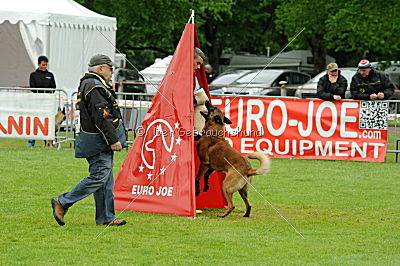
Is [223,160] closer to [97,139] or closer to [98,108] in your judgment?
[97,139]

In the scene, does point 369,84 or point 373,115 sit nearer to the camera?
point 373,115

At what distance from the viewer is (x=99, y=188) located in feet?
26.4

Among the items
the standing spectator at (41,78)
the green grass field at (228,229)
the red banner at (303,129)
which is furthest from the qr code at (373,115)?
the standing spectator at (41,78)

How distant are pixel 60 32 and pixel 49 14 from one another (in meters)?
0.97

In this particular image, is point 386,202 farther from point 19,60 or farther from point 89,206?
point 19,60

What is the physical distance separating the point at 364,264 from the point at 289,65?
35383mm

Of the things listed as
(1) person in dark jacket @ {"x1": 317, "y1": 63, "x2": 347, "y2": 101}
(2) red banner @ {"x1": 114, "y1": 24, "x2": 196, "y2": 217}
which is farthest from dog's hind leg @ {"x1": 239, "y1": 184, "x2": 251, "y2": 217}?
(1) person in dark jacket @ {"x1": 317, "y1": 63, "x2": 347, "y2": 101}

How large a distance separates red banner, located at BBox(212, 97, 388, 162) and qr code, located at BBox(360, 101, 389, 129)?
5cm

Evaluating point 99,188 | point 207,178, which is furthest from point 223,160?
point 99,188

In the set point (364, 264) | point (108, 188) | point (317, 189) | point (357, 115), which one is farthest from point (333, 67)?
point (364, 264)

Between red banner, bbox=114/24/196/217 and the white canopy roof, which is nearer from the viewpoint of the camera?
red banner, bbox=114/24/196/217

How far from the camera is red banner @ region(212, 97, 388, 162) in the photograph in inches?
601

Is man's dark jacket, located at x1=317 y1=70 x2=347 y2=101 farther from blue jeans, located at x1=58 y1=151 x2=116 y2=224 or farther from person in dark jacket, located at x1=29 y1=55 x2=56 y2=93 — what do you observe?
blue jeans, located at x1=58 y1=151 x2=116 y2=224

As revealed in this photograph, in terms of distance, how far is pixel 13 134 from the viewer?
15.8 m
